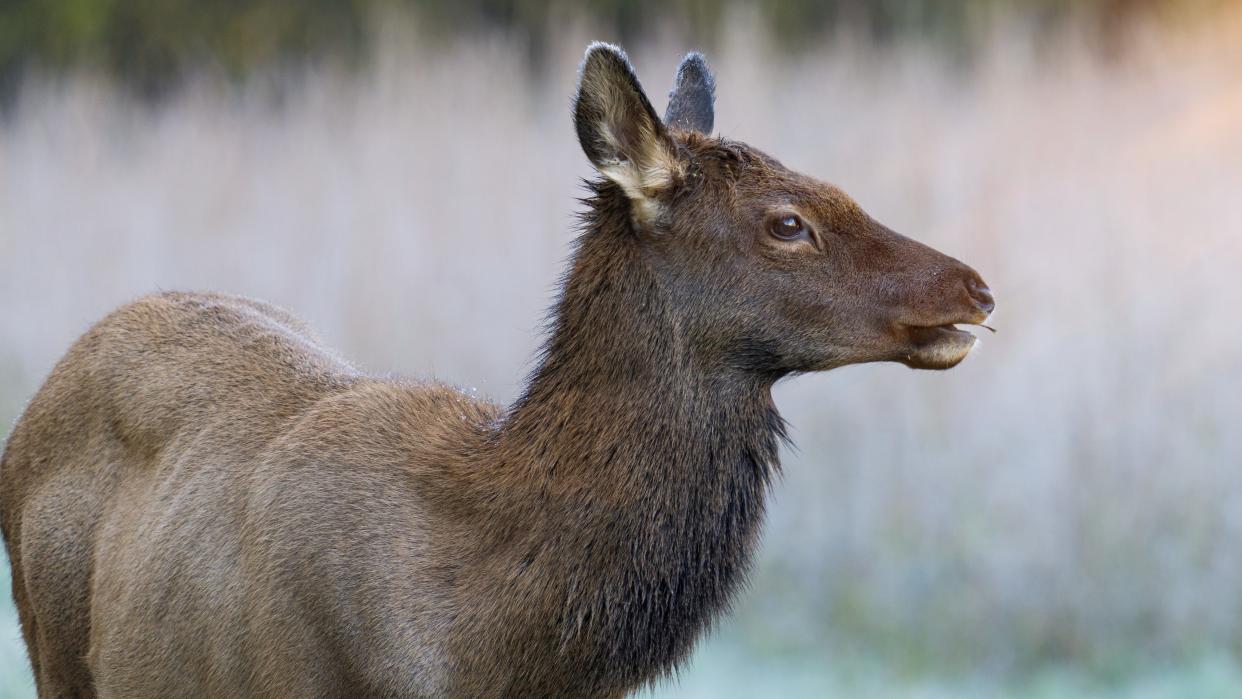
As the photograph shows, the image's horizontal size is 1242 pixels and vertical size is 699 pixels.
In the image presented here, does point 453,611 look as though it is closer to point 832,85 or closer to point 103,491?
point 103,491

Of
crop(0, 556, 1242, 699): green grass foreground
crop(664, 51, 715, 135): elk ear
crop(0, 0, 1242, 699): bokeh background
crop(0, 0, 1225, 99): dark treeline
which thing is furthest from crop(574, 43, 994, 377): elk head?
crop(0, 0, 1225, 99): dark treeline

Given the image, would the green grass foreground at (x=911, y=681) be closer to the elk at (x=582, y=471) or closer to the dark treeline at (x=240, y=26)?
the elk at (x=582, y=471)

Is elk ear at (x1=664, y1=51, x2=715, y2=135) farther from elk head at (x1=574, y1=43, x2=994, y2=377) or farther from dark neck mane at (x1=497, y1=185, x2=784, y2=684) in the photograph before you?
dark neck mane at (x1=497, y1=185, x2=784, y2=684)

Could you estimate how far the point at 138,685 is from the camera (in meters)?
4.48

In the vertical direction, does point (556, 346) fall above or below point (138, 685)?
above

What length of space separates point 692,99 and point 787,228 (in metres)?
0.83

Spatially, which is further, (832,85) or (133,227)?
(133,227)

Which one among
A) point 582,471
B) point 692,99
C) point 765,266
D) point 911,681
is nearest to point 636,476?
point 582,471

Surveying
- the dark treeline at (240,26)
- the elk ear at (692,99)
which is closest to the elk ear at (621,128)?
the elk ear at (692,99)

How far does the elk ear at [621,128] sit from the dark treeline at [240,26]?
43.1ft

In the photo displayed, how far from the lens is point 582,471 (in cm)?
404

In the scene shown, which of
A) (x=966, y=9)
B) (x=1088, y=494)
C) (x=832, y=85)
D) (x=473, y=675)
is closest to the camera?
(x=473, y=675)

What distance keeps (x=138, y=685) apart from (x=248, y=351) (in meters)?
0.97

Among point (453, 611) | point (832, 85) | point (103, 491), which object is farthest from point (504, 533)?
point (832, 85)
